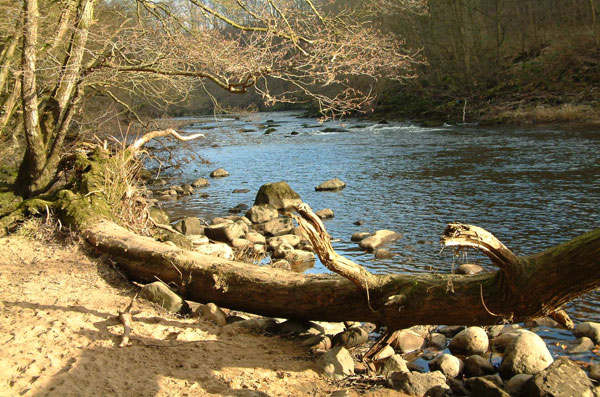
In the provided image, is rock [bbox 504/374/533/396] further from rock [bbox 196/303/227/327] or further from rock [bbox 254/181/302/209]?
rock [bbox 254/181/302/209]

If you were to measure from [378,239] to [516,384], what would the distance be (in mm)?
5000

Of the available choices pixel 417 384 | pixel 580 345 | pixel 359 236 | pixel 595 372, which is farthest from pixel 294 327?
pixel 359 236

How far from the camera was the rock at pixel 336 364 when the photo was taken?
4352 mm

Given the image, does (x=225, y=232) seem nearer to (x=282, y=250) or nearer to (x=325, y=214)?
(x=282, y=250)

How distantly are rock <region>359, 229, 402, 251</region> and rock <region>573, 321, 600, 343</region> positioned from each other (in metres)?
3.83

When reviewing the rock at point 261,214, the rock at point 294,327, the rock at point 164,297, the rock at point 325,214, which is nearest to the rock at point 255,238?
the rock at point 261,214

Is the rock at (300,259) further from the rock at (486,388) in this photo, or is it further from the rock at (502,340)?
the rock at (486,388)

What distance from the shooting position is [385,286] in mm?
4715

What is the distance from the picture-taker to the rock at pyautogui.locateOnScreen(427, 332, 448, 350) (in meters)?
5.70

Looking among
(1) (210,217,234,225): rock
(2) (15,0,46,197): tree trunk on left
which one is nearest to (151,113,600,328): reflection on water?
(1) (210,217,234,225): rock

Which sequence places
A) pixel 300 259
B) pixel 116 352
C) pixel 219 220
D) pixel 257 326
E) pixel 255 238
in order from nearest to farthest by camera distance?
pixel 116 352 → pixel 257 326 → pixel 300 259 → pixel 255 238 → pixel 219 220

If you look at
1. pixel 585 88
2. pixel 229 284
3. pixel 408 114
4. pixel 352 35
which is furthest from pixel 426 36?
pixel 229 284

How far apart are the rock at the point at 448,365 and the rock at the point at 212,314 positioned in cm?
202

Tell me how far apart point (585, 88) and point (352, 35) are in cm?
1851
